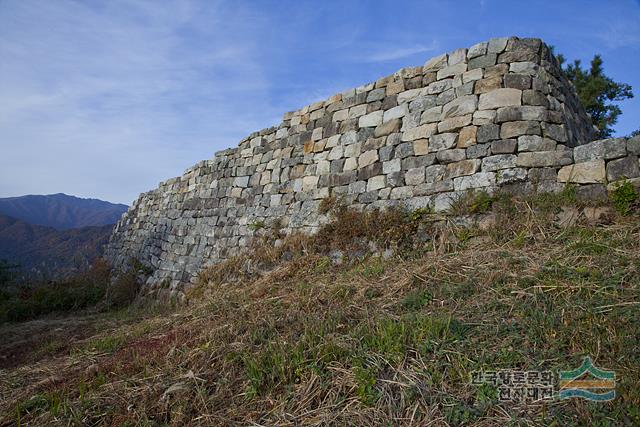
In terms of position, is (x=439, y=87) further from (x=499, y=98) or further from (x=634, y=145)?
(x=634, y=145)

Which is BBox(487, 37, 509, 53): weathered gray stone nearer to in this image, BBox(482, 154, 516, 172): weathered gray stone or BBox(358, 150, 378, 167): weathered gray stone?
BBox(482, 154, 516, 172): weathered gray stone

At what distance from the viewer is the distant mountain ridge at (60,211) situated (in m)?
33.6

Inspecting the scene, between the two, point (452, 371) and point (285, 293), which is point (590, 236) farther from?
point (285, 293)

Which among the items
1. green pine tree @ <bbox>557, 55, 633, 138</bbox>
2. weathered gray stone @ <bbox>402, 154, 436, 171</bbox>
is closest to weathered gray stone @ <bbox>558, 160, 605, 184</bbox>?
weathered gray stone @ <bbox>402, 154, 436, 171</bbox>

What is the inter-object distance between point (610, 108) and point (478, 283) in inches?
482

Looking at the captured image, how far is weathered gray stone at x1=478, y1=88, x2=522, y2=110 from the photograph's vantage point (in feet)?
15.1

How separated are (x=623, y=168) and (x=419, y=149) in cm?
234

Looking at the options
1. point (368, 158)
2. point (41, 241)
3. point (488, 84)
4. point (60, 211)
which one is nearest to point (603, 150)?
point (488, 84)

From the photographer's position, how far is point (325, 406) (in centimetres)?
217

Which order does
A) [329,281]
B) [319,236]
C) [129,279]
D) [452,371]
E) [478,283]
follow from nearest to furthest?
[452,371] → [478,283] → [329,281] → [319,236] → [129,279]

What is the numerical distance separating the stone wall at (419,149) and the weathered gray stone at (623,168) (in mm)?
11

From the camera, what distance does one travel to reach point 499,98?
4676 mm

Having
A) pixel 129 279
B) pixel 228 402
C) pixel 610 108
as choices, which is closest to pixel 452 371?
pixel 228 402

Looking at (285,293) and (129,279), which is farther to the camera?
(129,279)
